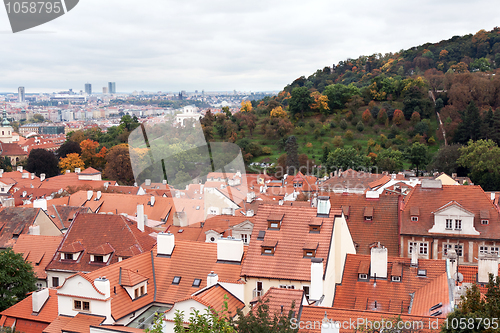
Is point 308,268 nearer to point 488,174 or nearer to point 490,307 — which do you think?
point 490,307

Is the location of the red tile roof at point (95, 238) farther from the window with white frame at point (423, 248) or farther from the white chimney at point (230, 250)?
the window with white frame at point (423, 248)

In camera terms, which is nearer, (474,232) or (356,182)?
(474,232)

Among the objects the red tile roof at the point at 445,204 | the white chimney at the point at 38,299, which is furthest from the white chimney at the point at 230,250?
the red tile roof at the point at 445,204

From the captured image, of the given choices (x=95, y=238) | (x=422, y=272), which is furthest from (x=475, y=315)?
(x=95, y=238)

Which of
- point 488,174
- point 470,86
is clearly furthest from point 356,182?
point 470,86

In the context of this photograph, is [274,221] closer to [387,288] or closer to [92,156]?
[387,288]

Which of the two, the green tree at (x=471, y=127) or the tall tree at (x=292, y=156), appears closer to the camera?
the green tree at (x=471, y=127)

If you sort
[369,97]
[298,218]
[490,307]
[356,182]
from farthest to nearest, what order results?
[369,97], [356,182], [298,218], [490,307]
